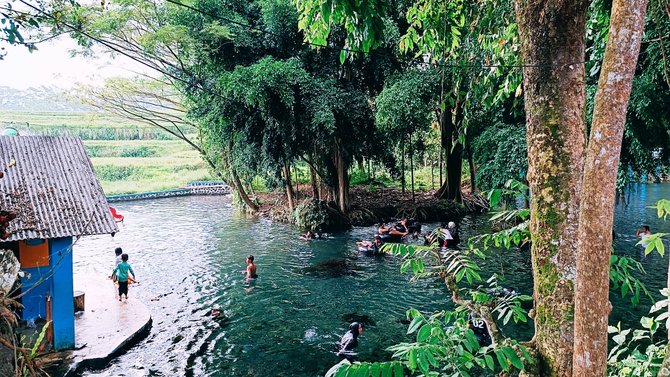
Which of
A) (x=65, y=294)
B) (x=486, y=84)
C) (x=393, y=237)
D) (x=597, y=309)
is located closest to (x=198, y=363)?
(x=65, y=294)

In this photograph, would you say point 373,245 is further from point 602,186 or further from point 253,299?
point 602,186

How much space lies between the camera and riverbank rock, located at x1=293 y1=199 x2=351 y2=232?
21.3m

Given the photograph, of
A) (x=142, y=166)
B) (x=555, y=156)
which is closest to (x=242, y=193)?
(x=555, y=156)

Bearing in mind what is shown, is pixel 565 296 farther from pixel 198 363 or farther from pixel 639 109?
pixel 639 109

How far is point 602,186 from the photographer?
2232mm

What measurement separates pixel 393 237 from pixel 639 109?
30.4 feet

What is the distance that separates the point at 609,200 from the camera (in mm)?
2197

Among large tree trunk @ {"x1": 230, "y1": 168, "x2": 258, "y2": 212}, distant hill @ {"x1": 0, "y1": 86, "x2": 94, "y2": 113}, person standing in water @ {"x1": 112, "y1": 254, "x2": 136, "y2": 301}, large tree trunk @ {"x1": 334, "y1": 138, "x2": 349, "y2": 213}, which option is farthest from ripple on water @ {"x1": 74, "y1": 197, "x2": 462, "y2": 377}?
distant hill @ {"x1": 0, "y1": 86, "x2": 94, "y2": 113}

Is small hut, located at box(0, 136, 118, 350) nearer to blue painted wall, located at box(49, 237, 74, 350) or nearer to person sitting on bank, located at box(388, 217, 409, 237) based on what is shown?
blue painted wall, located at box(49, 237, 74, 350)

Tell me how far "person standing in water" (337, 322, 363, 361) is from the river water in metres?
0.20

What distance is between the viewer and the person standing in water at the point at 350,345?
8.62m

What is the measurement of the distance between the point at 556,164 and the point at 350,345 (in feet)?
22.3

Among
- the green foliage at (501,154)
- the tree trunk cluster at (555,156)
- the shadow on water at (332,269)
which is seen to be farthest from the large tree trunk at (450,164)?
the tree trunk cluster at (555,156)

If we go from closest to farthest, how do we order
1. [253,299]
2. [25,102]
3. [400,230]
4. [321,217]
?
[253,299]
[400,230]
[321,217]
[25,102]
